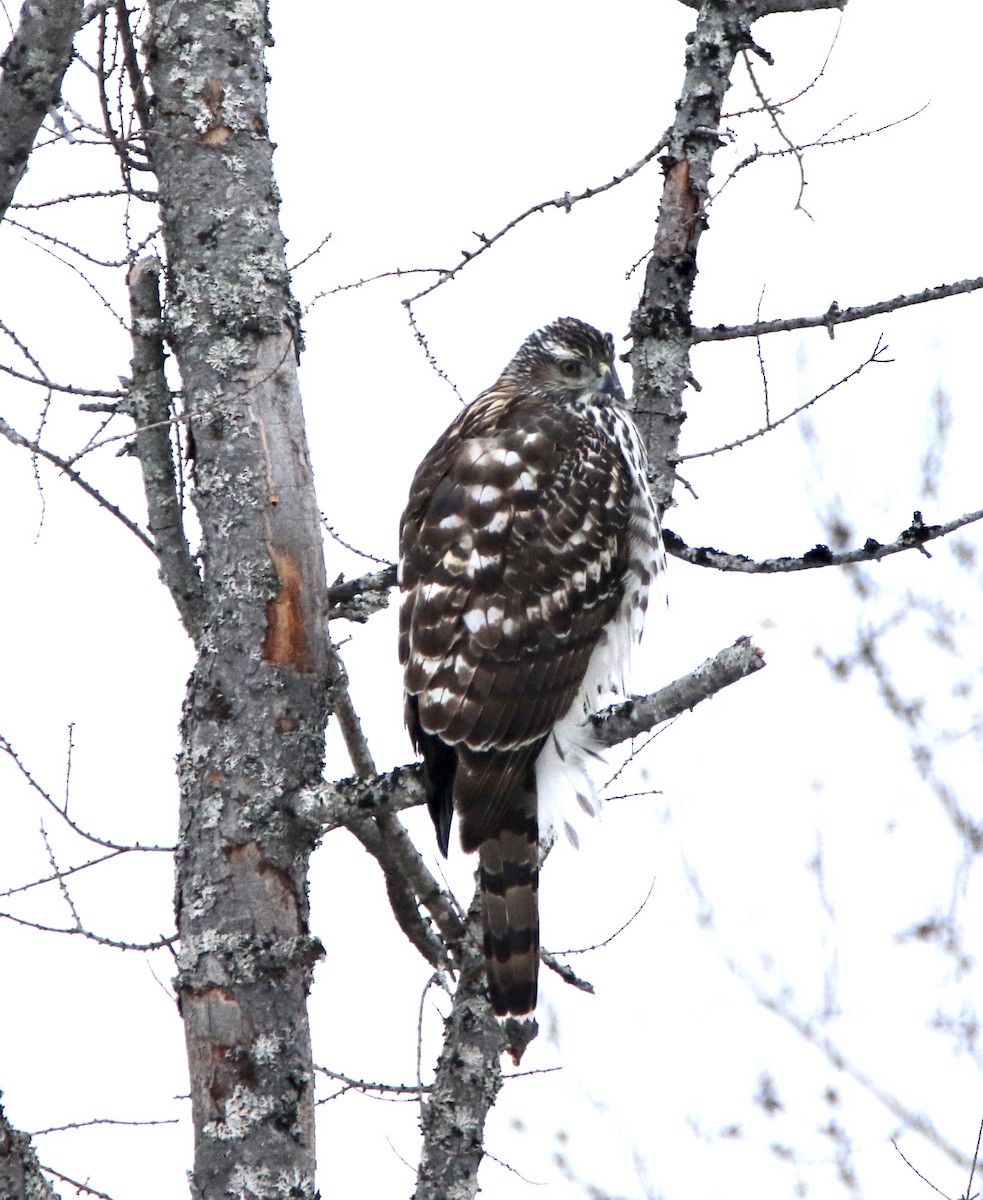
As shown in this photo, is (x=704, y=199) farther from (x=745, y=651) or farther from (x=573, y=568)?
(x=745, y=651)

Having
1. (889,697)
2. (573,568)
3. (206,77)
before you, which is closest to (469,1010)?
(573,568)

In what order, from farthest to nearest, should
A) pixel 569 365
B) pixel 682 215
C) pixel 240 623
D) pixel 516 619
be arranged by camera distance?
pixel 569 365 → pixel 682 215 → pixel 516 619 → pixel 240 623

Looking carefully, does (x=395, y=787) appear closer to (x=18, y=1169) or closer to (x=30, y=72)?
(x=18, y=1169)

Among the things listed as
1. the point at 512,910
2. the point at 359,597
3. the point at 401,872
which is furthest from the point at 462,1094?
the point at 359,597

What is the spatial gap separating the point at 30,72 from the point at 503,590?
1683 mm

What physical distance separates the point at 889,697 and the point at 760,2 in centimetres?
352

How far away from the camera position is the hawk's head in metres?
4.94

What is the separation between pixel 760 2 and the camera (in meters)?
4.28

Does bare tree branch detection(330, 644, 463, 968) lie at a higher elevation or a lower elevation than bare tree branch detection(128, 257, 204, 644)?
lower

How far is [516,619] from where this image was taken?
13.3 ft

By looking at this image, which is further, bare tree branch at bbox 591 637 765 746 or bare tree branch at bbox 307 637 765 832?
bare tree branch at bbox 307 637 765 832

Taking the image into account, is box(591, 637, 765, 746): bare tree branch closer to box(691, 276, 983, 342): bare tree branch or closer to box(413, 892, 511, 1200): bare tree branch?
box(413, 892, 511, 1200): bare tree branch

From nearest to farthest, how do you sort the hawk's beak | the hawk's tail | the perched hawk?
the hawk's tail → the perched hawk → the hawk's beak

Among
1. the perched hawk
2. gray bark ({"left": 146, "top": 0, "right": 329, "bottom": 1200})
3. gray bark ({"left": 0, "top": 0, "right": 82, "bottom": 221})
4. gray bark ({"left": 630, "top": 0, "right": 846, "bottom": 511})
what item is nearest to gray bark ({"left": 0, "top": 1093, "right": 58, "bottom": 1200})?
gray bark ({"left": 146, "top": 0, "right": 329, "bottom": 1200})
